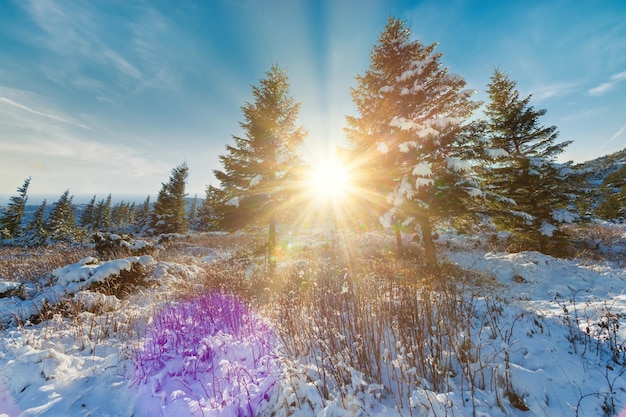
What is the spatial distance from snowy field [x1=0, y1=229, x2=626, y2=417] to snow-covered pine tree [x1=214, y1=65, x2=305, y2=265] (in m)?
6.84

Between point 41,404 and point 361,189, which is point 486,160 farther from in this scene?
point 41,404

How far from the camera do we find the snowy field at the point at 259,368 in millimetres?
2330

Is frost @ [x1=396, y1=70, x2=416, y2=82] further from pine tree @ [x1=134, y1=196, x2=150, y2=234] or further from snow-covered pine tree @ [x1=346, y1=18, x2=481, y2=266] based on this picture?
pine tree @ [x1=134, y1=196, x2=150, y2=234]

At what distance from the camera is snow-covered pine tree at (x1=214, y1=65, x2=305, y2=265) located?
12.2 metres

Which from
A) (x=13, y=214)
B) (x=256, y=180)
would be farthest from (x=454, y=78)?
(x=13, y=214)

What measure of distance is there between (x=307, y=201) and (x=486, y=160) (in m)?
8.30

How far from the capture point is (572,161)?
11086 mm

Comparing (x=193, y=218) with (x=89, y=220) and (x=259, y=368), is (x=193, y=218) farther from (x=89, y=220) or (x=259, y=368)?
(x=259, y=368)

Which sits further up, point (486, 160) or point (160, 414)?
point (486, 160)

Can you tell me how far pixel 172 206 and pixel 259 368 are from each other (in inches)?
1196

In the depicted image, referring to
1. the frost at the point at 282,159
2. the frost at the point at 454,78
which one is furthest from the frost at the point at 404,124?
the frost at the point at 282,159

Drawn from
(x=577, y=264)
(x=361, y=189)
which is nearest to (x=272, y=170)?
(x=361, y=189)

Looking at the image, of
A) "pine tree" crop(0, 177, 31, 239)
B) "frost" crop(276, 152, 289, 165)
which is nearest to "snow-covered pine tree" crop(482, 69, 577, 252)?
"frost" crop(276, 152, 289, 165)

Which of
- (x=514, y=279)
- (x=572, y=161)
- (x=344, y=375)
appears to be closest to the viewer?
(x=344, y=375)
